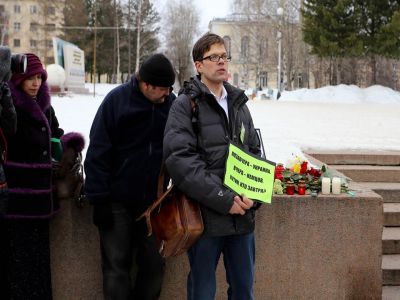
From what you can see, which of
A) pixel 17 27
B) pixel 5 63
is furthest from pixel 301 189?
pixel 17 27

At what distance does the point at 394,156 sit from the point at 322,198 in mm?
3289

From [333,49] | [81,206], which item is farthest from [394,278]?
[333,49]

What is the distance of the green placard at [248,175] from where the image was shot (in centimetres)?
269

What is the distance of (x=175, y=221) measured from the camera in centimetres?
267

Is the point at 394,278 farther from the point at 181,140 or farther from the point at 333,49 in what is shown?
the point at 333,49

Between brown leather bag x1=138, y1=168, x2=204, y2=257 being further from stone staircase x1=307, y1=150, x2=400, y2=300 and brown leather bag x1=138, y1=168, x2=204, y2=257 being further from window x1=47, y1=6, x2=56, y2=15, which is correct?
window x1=47, y1=6, x2=56, y2=15

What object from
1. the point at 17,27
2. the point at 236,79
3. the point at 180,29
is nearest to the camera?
the point at 180,29

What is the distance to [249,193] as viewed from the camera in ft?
9.01

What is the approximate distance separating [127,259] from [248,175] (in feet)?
3.10

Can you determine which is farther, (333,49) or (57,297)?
(333,49)

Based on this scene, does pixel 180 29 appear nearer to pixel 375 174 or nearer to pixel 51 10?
pixel 51 10

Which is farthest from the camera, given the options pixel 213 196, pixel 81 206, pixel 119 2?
pixel 119 2

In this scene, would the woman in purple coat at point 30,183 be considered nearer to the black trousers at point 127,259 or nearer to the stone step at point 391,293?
the black trousers at point 127,259

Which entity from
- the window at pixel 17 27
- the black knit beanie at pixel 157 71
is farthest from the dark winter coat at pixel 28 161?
the window at pixel 17 27
